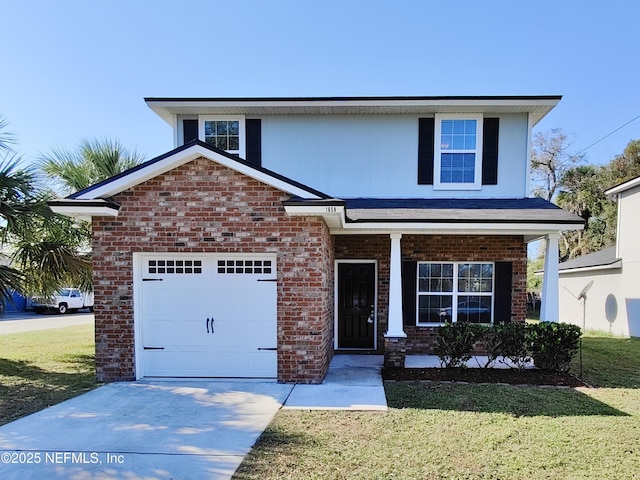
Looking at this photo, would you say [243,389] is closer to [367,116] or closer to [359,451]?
[359,451]

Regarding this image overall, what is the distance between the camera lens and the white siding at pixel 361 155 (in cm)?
941

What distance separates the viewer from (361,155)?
9.54m

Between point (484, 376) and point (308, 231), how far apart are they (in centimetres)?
447

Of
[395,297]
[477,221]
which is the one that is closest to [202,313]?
[395,297]

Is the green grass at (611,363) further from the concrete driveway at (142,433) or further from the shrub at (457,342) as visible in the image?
the concrete driveway at (142,433)

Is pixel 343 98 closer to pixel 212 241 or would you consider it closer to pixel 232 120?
pixel 232 120

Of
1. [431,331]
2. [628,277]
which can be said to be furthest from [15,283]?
[628,277]

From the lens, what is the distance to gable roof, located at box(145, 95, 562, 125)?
29.2 ft

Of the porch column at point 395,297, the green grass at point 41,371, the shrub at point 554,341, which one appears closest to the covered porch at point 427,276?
the porch column at point 395,297

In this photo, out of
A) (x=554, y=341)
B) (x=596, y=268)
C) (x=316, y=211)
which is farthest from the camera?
(x=596, y=268)

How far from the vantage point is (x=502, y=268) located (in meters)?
9.34

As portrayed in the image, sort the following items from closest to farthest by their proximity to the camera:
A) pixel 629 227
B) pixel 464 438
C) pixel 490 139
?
pixel 464 438 → pixel 490 139 → pixel 629 227

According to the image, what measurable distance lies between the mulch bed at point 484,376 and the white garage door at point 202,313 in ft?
9.26

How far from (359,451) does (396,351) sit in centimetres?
374
